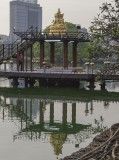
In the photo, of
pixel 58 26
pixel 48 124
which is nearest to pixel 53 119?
pixel 48 124

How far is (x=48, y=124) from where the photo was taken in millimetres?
18172

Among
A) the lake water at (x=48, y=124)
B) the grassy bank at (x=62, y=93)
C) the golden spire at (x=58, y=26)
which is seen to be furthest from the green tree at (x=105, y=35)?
the golden spire at (x=58, y=26)

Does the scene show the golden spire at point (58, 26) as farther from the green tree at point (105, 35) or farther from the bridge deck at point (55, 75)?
the green tree at point (105, 35)

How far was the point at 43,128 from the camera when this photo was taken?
17.3 meters

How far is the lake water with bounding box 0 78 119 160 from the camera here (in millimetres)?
13656

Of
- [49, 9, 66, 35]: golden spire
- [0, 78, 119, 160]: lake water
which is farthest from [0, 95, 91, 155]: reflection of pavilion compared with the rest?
[49, 9, 66, 35]: golden spire

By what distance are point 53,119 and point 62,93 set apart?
10056 millimetres

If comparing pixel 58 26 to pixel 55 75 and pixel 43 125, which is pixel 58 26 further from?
pixel 43 125

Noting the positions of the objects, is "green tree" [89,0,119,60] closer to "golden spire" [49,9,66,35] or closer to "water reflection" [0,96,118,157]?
"water reflection" [0,96,118,157]

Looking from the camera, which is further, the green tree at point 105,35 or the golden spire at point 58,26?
the golden spire at point 58,26

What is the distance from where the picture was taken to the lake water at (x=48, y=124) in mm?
13656

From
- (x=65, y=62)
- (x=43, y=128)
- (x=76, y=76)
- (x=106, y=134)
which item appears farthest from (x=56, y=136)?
(x=65, y=62)

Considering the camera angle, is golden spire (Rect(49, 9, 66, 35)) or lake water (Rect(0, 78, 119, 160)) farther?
golden spire (Rect(49, 9, 66, 35))

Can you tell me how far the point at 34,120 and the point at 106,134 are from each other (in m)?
6.61
